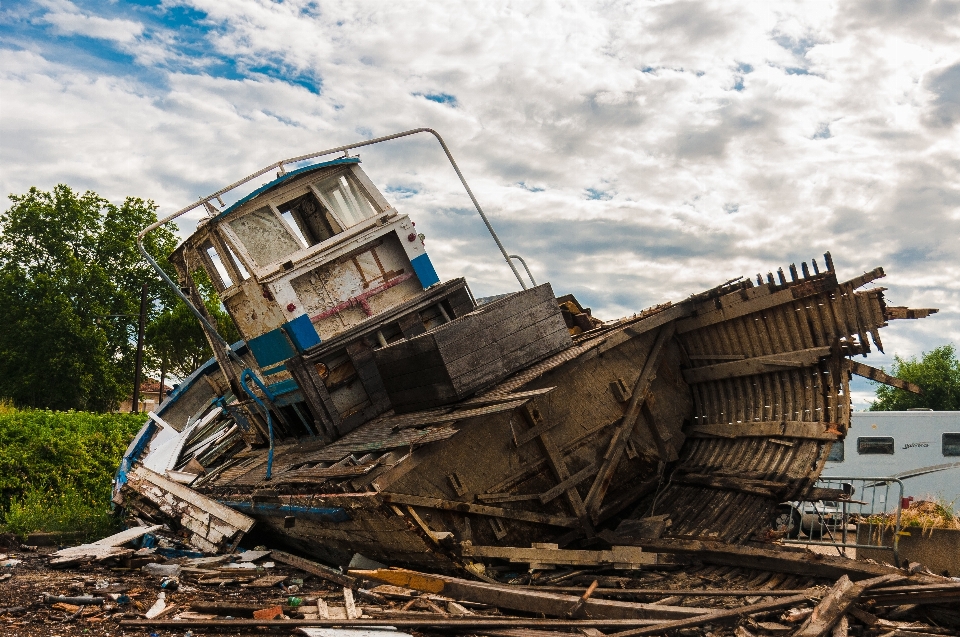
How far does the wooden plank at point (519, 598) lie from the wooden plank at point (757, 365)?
3.84m

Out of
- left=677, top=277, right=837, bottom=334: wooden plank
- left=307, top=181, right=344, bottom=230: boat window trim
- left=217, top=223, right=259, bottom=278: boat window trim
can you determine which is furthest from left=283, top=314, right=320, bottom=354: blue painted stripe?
left=677, top=277, right=837, bottom=334: wooden plank

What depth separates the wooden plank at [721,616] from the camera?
19.9 feet

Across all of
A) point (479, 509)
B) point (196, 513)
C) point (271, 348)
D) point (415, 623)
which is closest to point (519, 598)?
point (415, 623)

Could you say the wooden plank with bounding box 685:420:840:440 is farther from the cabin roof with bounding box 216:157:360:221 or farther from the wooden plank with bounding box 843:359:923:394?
the cabin roof with bounding box 216:157:360:221

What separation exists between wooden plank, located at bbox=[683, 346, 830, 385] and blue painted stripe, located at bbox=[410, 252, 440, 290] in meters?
3.46

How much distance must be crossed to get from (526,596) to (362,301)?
186 inches

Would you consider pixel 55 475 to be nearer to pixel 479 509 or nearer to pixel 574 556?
pixel 479 509

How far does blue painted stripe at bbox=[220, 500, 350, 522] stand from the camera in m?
7.79

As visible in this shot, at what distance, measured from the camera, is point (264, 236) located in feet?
35.3

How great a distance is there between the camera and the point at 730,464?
9.78m

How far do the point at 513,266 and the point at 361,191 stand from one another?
2320mm

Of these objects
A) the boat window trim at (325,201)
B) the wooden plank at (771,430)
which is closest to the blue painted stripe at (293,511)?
the boat window trim at (325,201)

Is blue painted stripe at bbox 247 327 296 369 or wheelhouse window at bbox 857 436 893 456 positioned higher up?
blue painted stripe at bbox 247 327 296 369

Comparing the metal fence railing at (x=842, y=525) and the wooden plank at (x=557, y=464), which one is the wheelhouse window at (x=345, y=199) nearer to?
the wooden plank at (x=557, y=464)
